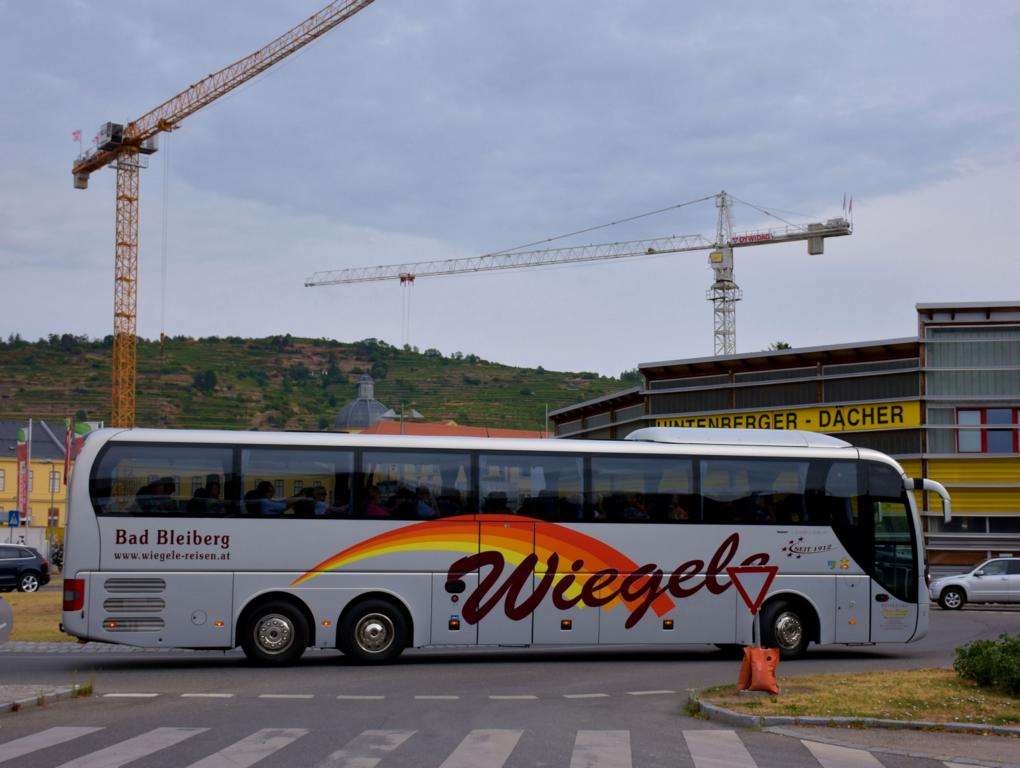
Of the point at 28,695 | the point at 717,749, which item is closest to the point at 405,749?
the point at 717,749

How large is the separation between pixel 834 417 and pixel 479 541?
99.5ft

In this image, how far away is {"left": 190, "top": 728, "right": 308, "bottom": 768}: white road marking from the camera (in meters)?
9.98

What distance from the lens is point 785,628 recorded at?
773 inches

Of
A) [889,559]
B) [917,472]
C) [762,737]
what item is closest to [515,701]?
[762,737]

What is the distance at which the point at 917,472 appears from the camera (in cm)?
4366

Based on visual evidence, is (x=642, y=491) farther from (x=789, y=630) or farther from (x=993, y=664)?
(x=993, y=664)

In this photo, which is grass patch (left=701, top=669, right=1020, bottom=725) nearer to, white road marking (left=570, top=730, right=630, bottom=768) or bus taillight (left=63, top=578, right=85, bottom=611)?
white road marking (left=570, top=730, right=630, bottom=768)

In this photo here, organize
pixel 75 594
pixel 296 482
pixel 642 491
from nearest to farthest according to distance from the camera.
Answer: pixel 75 594
pixel 296 482
pixel 642 491

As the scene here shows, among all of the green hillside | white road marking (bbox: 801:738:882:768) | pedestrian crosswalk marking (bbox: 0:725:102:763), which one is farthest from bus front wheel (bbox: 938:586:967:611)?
the green hillside

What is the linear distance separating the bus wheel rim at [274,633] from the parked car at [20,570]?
22930 millimetres

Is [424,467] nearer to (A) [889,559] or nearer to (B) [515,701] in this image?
(B) [515,701]

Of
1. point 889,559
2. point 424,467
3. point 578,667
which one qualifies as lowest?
point 578,667

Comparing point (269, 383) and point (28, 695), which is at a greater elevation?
point (269, 383)

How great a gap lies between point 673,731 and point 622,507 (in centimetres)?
755
